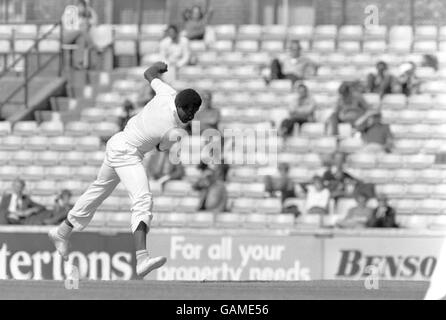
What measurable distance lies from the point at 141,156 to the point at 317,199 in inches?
307

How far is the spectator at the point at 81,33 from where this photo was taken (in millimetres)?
26266

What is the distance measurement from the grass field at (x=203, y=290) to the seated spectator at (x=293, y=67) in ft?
33.7

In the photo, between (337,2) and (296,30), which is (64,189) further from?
(337,2)

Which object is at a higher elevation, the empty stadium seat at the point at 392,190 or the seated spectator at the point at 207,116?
the seated spectator at the point at 207,116

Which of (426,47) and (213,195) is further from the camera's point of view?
(426,47)

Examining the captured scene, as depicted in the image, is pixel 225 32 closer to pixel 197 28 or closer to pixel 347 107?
pixel 197 28

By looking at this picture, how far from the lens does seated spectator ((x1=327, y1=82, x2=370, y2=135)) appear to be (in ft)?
77.2

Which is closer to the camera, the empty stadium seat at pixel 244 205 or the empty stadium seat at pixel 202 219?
the empty stadium seat at pixel 202 219

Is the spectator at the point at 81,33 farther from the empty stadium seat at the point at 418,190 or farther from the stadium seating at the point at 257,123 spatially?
the empty stadium seat at the point at 418,190

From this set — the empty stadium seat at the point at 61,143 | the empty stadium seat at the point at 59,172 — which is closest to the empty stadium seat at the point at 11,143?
the empty stadium seat at the point at 61,143

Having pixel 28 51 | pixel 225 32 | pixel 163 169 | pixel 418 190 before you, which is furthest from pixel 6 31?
pixel 418 190

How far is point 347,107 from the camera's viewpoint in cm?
2362

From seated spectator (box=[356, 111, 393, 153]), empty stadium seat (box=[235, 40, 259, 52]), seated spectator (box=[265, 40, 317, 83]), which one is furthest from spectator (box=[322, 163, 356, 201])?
empty stadium seat (box=[235, 40, 259, 52])

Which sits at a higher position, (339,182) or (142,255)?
(142,255)
